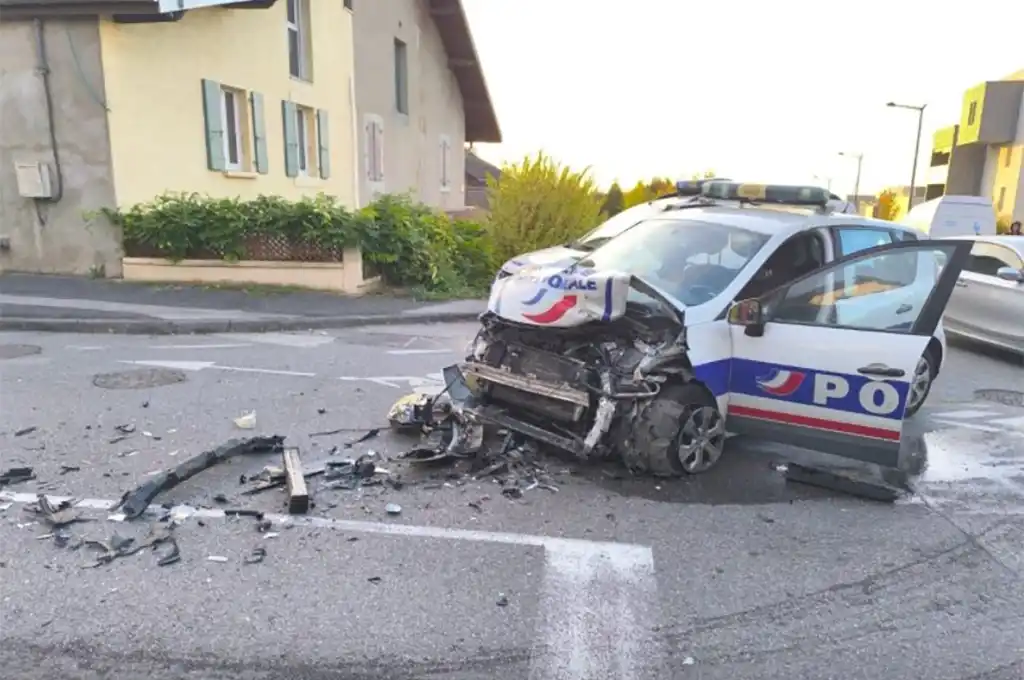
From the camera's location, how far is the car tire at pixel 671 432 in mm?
4730

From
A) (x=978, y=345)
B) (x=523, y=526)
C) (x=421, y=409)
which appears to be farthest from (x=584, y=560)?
(x=978, y=345)

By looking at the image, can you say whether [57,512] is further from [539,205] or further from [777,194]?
[539,205]

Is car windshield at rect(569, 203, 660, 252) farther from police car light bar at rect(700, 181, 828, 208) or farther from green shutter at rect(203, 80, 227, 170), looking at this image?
green shutter at rect(203, 80, 227, 170)

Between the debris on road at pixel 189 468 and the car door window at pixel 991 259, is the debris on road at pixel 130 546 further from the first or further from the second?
the car door window at pixel 991 259

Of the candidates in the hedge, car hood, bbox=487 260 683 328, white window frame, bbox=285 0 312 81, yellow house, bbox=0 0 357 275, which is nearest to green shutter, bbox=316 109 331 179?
white window frame, bbox=285 0 312 81

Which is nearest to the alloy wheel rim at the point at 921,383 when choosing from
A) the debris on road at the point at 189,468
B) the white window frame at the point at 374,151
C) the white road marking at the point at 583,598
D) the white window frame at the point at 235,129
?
the white road marking at the point at 583,598

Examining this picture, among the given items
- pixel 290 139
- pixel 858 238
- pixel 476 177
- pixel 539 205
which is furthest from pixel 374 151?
pixel 476 177

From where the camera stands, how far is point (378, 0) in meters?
20.6

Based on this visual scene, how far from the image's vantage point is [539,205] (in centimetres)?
1417

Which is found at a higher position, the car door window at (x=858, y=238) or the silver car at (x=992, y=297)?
the car door window at (x=858, y=238)

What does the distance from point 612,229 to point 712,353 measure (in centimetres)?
304

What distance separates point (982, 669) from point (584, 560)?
175 centimetres

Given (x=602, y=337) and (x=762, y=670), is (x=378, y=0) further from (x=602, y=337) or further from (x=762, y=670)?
(x=762, y=670)

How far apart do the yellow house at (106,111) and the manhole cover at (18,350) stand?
4.34m
